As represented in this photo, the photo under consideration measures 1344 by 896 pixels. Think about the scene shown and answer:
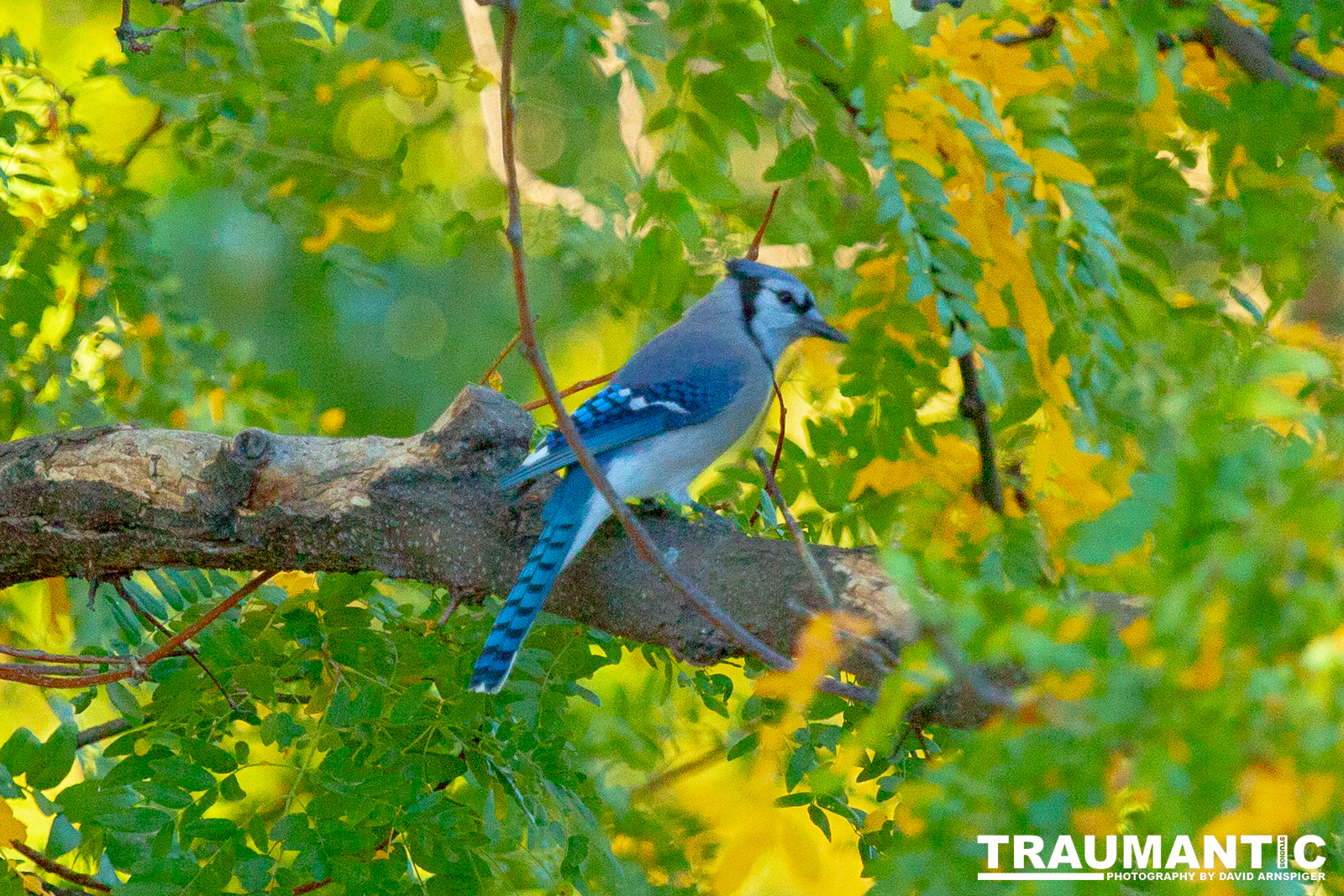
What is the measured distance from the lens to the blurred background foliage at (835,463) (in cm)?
55

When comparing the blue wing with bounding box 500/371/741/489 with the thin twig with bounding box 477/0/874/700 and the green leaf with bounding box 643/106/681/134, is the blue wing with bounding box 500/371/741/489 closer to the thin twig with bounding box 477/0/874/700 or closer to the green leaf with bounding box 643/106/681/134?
the green leaf with bounding box 643/106/681/134

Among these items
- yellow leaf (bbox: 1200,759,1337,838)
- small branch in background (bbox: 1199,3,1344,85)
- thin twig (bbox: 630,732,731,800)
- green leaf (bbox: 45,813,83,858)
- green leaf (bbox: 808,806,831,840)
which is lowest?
thin twig (bbox: 630,732,731,800)

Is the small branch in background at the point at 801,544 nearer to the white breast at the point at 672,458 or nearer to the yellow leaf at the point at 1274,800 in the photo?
the yellow leaf at the point at 1274,800

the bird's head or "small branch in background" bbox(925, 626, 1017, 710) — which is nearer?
"small branch in background" bbox(925, 626, 1017, 710)

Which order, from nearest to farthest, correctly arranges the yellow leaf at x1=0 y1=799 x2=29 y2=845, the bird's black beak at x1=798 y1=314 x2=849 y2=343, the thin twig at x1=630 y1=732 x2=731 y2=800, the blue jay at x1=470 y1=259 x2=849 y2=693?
the yellow leaf at x1=0 y1=799 x2=29 y2=845 < the blue jay at x1=470 y1=259 x2=849 y2=693 < the thin twig at x1=630 y1=732 x2=731 y2=800 < the bird's black beak at x1=798 y1=314 x2=849 y2=343

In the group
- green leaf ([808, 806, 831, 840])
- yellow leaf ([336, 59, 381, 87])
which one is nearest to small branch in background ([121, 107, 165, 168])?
yellow leaf ([336, 59, 381, 87])

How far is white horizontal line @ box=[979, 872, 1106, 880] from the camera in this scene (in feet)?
1.84

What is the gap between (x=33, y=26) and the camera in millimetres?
2877

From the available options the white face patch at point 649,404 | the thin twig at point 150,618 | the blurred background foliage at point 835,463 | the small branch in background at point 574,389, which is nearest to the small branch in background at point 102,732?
the blurred background foliage at point 835,463

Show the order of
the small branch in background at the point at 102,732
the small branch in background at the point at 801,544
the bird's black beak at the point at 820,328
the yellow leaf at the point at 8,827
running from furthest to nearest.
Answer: the bird's black beak at the point at 820,328
the small branch in background at the point at 102,732
the yellow leaf at the point at 8,827
the small branch in background at the point at 801,544

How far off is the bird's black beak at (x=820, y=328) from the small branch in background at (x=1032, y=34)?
1.82 feet

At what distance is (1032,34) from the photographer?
1.63m

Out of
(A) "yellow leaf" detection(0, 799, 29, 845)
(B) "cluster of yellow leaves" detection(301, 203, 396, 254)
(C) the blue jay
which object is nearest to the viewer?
(A) "yellow leaf" detection(0, 799, 29, 845)

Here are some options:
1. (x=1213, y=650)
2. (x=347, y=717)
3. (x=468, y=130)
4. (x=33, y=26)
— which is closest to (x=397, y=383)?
(x=468, y=130)
